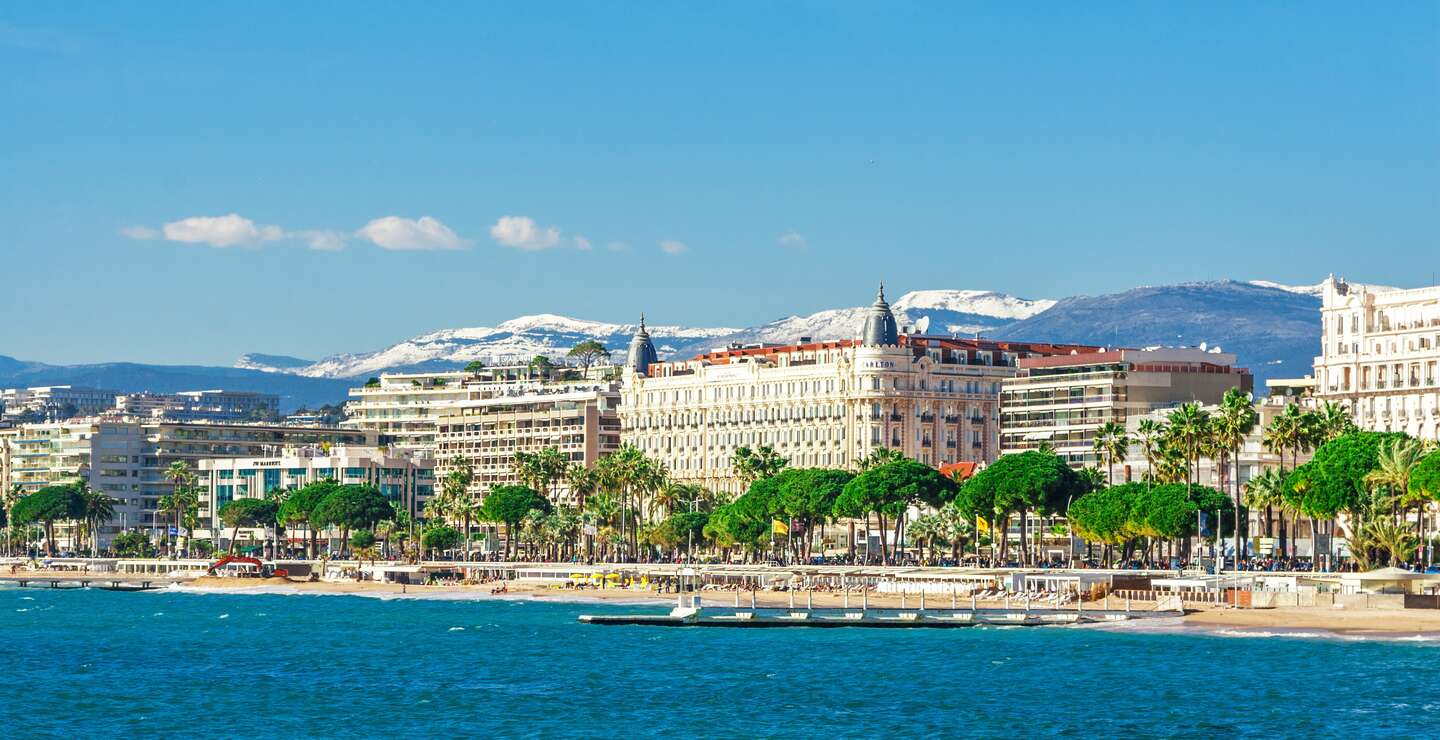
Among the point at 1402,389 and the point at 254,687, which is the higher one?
the point at 1402,389

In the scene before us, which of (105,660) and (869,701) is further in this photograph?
(105,660)

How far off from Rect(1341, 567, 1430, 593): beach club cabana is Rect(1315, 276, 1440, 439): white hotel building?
46.2 metres

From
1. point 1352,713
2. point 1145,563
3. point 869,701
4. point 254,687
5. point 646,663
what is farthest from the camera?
point 1145,563

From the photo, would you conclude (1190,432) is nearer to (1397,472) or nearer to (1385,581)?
(1397,472)

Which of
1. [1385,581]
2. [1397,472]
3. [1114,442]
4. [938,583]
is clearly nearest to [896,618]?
[1385,581]

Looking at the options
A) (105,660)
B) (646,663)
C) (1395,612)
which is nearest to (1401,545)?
(1395,612)

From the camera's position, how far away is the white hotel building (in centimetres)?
18325

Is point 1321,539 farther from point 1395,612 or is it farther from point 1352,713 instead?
point 1352,713

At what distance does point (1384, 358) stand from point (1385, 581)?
5596 cm

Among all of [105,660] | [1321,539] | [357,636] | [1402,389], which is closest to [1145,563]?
[1321,539]

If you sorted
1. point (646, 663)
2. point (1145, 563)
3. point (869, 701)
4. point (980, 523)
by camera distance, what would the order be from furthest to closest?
point (980, 523) → point (1145, 563) → point (646, 663) → point (869, 701)

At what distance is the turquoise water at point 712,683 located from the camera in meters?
93.9

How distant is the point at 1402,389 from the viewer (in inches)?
7283

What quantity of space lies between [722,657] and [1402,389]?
7868 centimetres
